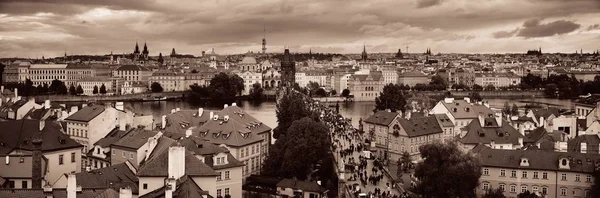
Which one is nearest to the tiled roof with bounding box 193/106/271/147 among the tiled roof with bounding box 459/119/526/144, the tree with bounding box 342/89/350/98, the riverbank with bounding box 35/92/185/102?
the tiled roof with bounding box 459/119/526/144

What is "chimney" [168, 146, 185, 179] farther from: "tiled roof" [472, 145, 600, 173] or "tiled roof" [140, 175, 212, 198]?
"tiled roof" [472, 145, 600, 173]

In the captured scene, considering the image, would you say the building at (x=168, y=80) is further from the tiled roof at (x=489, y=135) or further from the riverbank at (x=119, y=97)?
the tiled roof at (x=489, y=135)

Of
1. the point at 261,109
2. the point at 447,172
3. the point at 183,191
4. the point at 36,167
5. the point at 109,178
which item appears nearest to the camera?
the point at 183,191

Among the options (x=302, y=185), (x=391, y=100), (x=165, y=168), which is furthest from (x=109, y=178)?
(x=391, y=100)

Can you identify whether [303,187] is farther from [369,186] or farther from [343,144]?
[343,144]

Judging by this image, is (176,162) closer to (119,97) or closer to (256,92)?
(119,97)

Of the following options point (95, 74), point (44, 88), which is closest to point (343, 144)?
point (44, 88)
